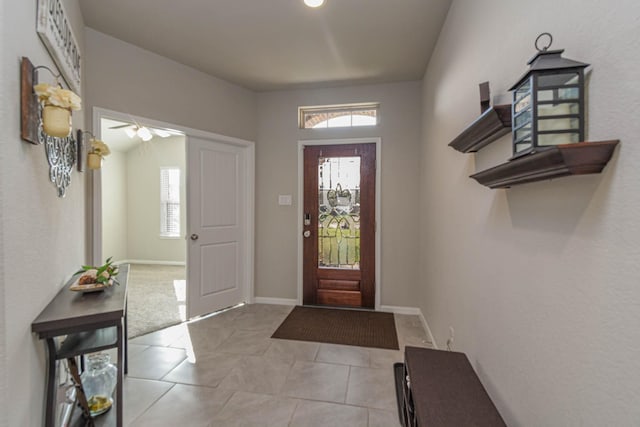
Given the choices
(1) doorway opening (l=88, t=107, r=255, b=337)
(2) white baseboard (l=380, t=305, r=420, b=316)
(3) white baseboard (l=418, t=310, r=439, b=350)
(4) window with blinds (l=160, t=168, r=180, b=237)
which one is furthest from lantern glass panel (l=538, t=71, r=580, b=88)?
(4) window with blinds (l=160, t=168, r=180, b=237)

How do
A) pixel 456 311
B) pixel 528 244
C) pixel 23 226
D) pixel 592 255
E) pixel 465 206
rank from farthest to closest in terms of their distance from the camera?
pixel 456 311, pixel 465 206, pixel 23 226, pixel 528 244, pixel 592 255

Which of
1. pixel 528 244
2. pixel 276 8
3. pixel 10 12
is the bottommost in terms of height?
pixel 528 244

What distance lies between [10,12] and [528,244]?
2.13 meters

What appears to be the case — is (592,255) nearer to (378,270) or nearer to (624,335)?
(624,335)

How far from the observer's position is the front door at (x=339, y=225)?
378cm

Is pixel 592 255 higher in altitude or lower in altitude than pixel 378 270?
higher

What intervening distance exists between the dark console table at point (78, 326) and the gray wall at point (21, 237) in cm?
4

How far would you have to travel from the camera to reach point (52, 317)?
4.41 feet

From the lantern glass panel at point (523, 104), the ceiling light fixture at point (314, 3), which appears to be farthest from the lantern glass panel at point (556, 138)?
the ceiling light fixture at point (314, 3)

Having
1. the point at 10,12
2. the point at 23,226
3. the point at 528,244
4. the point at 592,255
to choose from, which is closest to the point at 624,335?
the point at 592,255

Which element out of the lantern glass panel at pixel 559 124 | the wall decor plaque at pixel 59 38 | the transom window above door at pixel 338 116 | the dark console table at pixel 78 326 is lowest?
the dark console table at pixel 78 326

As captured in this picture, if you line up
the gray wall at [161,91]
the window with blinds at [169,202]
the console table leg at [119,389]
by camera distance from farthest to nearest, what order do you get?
the window with blinds at [169,202]
the gray wall at [161,91]
the console table leg at [119,389]

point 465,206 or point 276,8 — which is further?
point 276,8

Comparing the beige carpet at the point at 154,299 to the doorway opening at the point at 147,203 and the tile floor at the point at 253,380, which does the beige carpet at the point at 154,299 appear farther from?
the doorway opening at the point at 147,203
